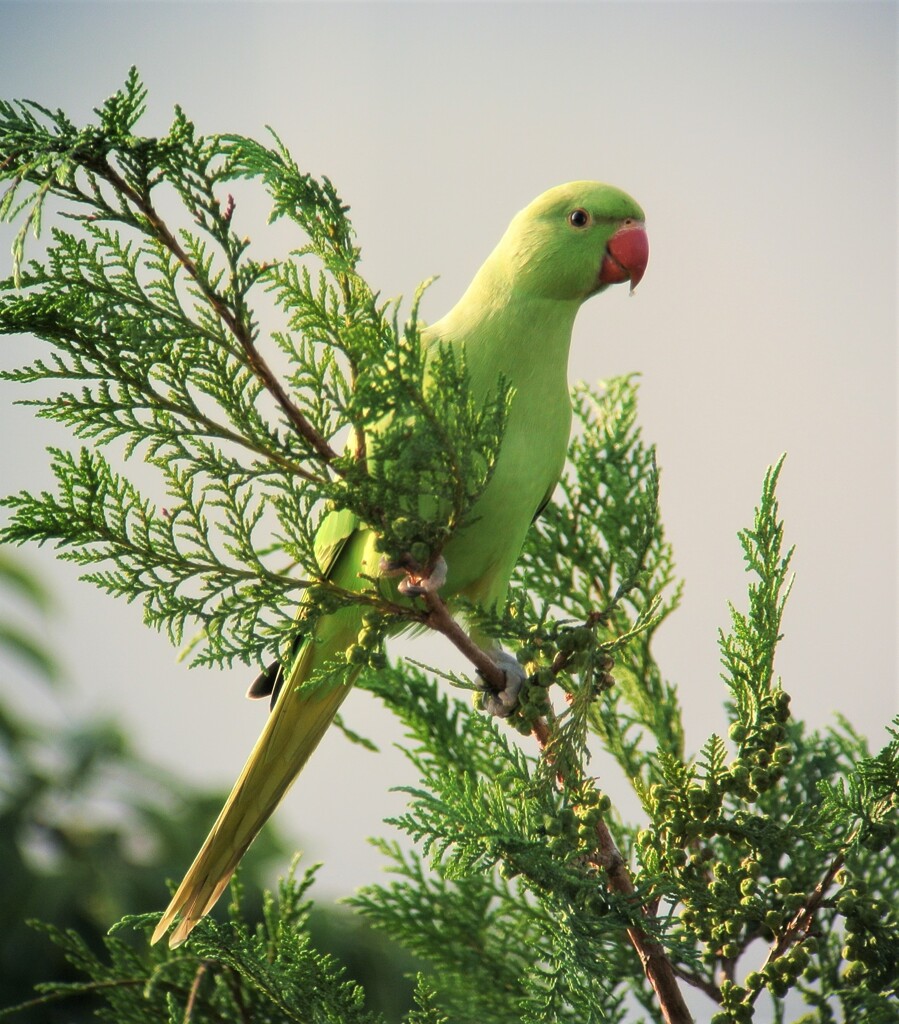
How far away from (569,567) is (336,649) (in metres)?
0.49

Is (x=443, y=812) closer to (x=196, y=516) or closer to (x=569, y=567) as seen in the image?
(x=196, y=516)

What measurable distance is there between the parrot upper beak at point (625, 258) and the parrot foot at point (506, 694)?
0.88 metres

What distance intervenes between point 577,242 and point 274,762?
1.25 m

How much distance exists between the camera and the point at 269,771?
194 cm

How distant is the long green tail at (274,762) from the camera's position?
5.92ft

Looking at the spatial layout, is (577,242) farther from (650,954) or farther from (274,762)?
(650,954)

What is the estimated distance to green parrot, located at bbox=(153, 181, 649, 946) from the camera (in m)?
1.83

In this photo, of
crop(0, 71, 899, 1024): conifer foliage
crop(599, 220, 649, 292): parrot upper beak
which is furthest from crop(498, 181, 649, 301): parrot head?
crop(0, 71, 899, 1024): conifer foliage

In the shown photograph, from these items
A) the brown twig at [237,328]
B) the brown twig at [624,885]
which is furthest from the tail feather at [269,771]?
the brown twig at [237,328]

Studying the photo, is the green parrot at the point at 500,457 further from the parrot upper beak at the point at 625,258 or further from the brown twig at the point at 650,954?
the brown twig at the point at 650,954

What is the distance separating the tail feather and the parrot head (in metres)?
0.86

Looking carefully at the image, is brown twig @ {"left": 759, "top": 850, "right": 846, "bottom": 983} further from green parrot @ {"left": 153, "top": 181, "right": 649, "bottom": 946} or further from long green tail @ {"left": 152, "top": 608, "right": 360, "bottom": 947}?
long green tail @ {"left": 152, "top": 608, "right": 360, "bottom": 947}

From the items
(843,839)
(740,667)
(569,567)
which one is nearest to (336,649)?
(569,567)

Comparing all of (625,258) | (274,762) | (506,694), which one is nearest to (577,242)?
(625,258)
